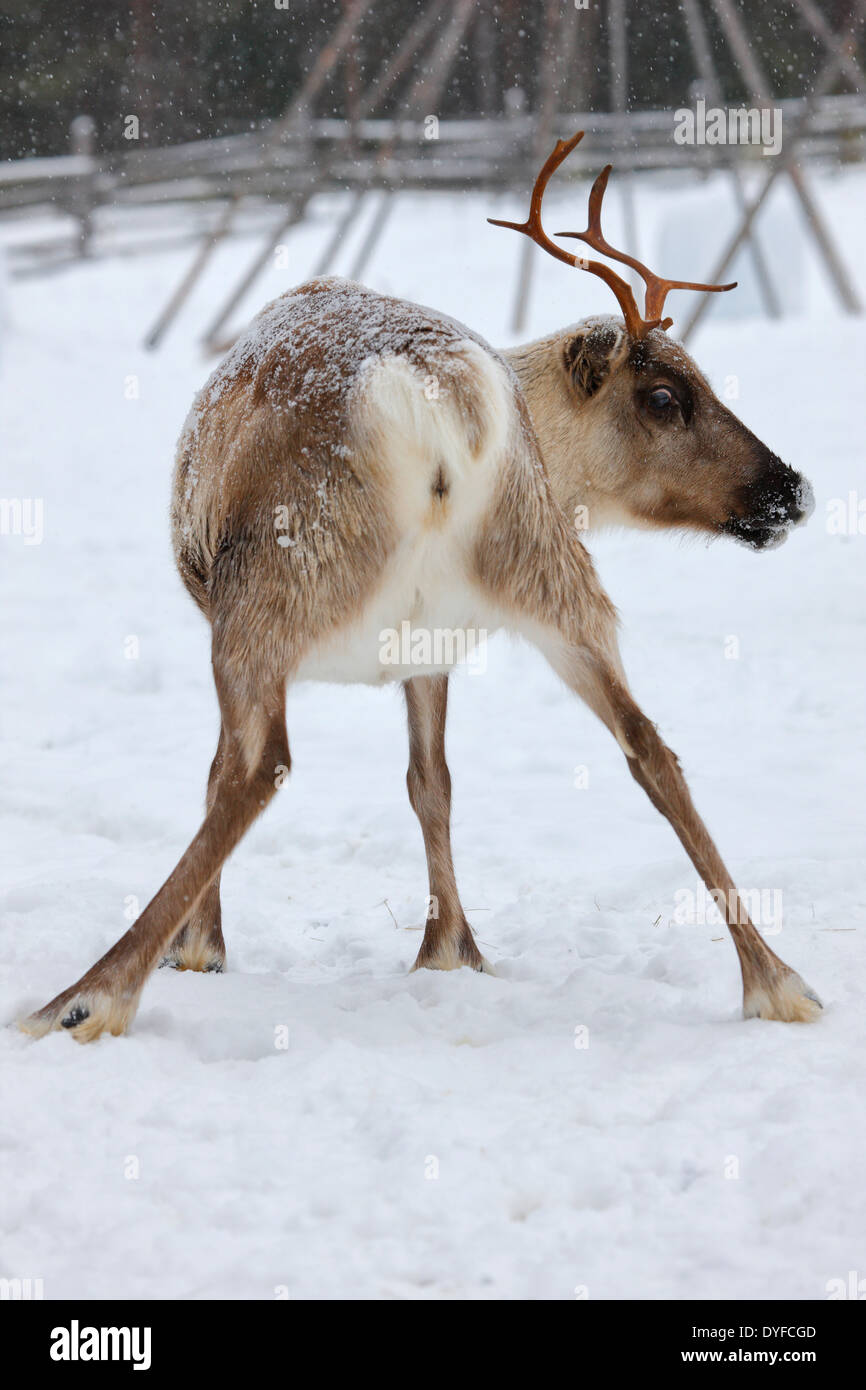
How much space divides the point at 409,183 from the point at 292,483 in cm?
1454

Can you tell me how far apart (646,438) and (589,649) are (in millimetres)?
1053

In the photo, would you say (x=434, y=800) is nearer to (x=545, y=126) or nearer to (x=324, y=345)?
(x=324, y=345)

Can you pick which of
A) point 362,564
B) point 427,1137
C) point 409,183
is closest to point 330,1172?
point 427,1137

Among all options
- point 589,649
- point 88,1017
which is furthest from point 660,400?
point 88,1017

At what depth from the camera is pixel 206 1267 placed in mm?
2172

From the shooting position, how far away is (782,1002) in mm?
3117

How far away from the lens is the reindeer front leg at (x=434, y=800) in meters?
3.87

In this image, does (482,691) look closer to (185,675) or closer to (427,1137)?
(185,675)

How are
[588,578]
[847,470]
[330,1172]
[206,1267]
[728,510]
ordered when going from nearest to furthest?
[206,1267]
[330,1172]
[588,578]
[728,510]
[847,470]

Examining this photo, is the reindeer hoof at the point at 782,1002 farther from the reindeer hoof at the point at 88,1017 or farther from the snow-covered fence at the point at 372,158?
the snow-covered fence at the point at 372,158

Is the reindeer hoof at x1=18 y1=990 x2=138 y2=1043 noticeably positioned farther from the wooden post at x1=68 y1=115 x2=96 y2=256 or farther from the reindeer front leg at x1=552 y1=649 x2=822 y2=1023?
the wooden post at x1=68 y1=115 x2=96 y2=256

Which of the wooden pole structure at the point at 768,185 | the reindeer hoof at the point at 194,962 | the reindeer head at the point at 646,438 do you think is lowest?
the reindeer hoof at the point at 194,962

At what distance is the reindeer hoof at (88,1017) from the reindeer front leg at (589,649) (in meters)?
1.29

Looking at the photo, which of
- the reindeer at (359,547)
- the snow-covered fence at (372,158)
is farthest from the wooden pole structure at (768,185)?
the reindeer at (359,547)
